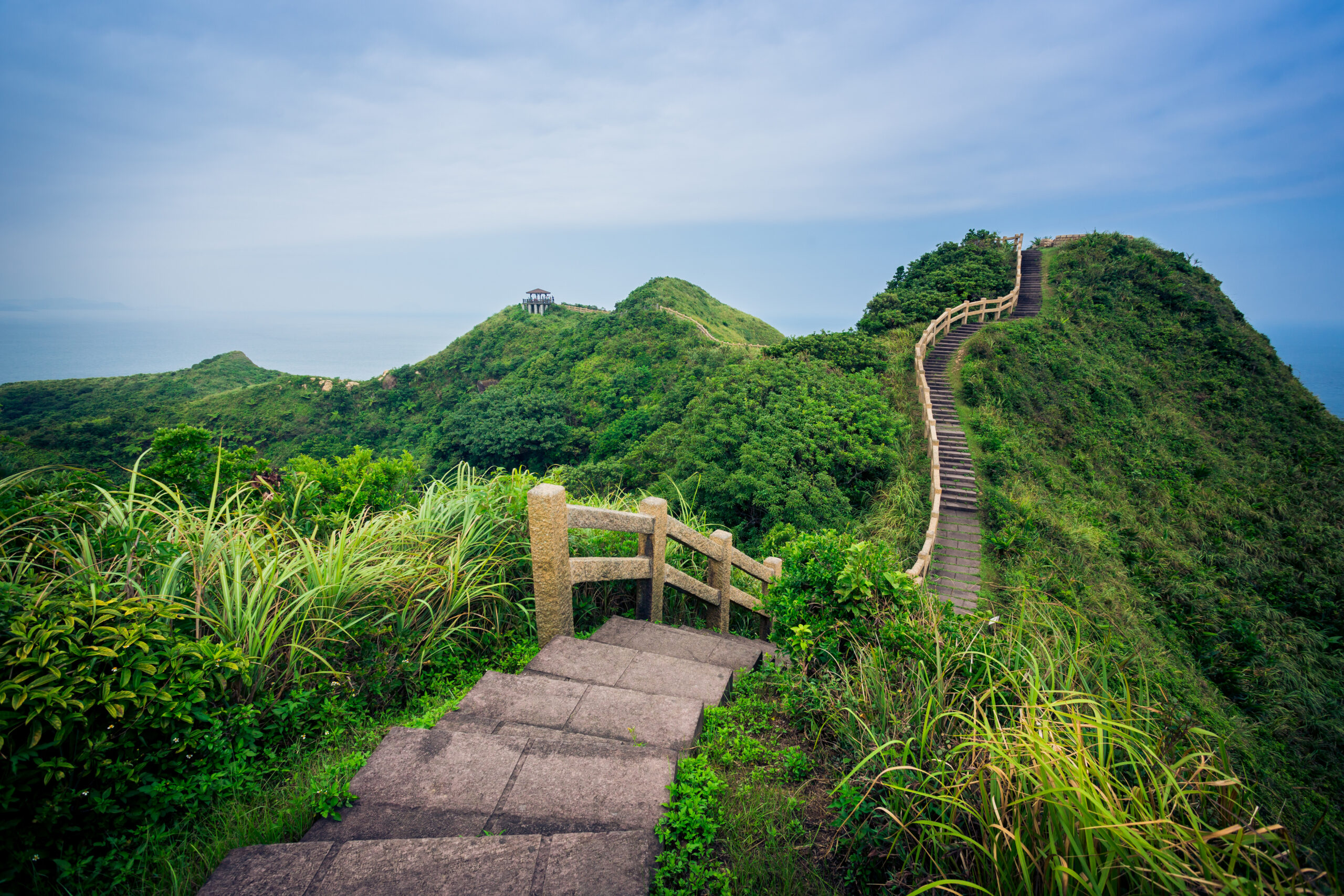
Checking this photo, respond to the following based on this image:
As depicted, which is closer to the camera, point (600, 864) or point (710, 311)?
point (600, 864)

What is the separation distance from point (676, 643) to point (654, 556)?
2.17 ft

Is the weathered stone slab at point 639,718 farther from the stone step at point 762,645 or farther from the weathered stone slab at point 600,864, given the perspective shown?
the stone step at point 762,645

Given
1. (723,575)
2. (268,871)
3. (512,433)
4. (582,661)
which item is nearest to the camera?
(268,871)

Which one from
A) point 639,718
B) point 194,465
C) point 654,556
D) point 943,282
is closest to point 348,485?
point 194,465

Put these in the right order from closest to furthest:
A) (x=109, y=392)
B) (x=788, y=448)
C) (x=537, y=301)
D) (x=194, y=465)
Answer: (x=194, y=465) → (x=788, y=448) → (x=109, y=392) → (x=537, y=301)

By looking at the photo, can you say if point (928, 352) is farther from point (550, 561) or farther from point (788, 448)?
point (550, 561)

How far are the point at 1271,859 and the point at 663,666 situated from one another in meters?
2.45

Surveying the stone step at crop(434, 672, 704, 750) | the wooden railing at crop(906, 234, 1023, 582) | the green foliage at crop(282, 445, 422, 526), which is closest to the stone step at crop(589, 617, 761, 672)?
the stone step at crop(434, 672, 704, 750)

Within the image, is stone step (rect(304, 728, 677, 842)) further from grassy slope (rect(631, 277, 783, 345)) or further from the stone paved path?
grassy slope (rect(631, 277, 783, 345))

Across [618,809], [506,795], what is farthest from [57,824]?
[618,809]

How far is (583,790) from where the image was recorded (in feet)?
6.81

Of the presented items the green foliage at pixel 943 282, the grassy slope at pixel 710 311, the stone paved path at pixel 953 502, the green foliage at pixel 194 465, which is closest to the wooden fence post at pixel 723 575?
the stone paved path at pixel 953 502

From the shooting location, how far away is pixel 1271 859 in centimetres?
130

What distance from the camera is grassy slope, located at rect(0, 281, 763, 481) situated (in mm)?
33750
